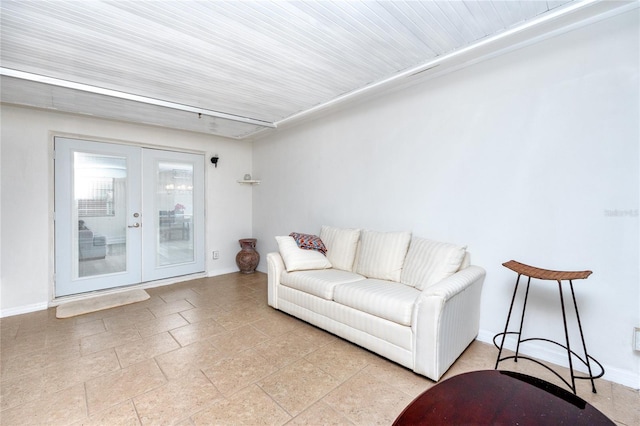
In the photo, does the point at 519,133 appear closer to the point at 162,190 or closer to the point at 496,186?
the point at 496,186

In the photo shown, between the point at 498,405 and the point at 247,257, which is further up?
the point at 498,405

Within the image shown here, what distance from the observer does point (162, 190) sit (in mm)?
4426

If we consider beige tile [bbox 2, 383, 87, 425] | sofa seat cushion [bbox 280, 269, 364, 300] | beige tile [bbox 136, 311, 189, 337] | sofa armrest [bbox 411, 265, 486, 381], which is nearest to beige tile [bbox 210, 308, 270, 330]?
beige tile [bbox 136, 311, 189, 337]

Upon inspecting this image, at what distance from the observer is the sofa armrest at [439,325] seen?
1.94m

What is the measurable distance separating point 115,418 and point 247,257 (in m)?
3.38

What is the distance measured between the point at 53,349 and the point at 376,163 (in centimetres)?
363

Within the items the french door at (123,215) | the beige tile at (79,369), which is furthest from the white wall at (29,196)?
the beige tile at (79,369)

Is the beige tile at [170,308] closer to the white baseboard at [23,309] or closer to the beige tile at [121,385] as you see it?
the beige tile at [121,385]

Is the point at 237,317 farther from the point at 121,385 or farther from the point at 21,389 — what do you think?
the point at 21,389

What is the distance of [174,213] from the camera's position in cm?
458

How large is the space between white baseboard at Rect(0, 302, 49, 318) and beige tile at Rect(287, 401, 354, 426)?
144 inches

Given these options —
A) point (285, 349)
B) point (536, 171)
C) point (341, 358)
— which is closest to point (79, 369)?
point (285, 349)

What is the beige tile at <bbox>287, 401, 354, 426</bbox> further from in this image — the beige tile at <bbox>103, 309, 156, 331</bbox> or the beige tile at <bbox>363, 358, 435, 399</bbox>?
the beige tile at <bbox>103, 309, 156, 331</bbox>

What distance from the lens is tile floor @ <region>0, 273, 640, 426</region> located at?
1.71m
